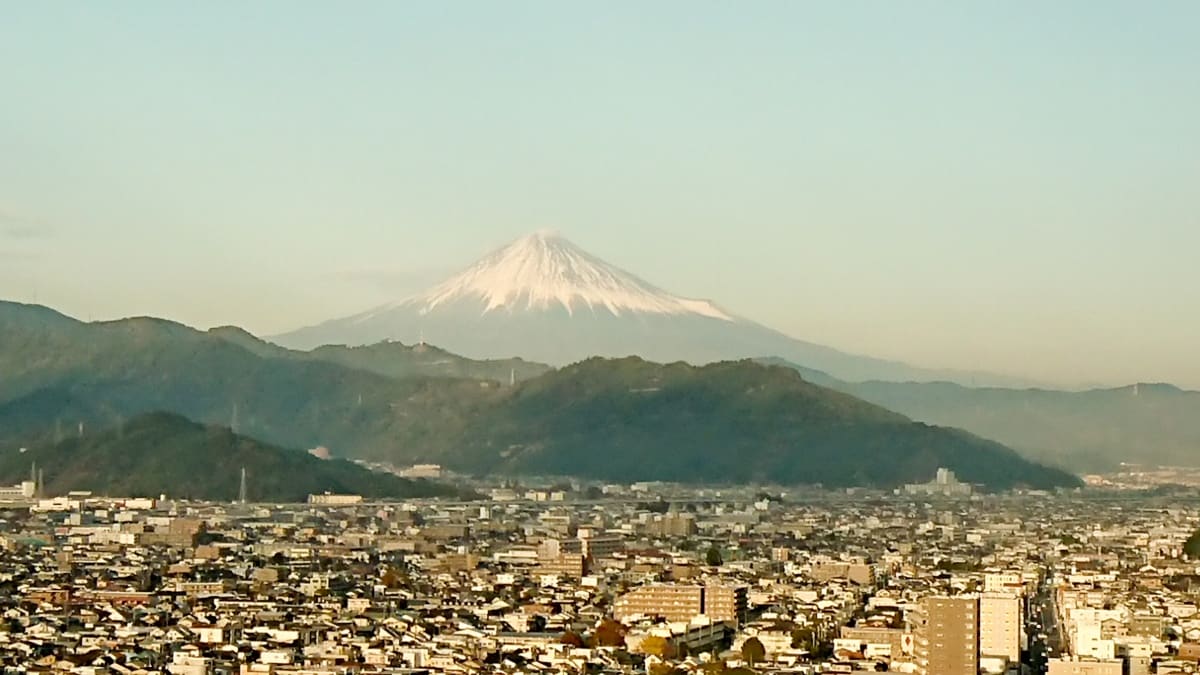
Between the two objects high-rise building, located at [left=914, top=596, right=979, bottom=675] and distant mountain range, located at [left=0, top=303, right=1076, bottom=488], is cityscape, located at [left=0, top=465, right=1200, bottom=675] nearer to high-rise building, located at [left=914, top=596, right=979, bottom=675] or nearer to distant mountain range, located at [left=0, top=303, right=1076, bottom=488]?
high-rise building, located at [left=914, top=596, right=979, bottom=675]

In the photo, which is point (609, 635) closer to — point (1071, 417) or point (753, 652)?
point (753, 652)

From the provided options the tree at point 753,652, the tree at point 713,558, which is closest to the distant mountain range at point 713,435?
the tree at point 713,558

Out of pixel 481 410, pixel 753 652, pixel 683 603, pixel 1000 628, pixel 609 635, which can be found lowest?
pixel 753 652

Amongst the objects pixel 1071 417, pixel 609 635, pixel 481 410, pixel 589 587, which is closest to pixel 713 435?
pixel 481 410

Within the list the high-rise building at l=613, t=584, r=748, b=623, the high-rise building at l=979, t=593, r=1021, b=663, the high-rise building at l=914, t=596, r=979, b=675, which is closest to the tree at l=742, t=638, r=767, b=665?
the high-rise building at l=914, t=596, r=979, b=675

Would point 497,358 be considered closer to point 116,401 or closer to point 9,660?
point 116,401

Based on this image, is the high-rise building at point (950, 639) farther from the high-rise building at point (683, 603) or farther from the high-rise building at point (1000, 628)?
the high-rise building at point (683, 603)
